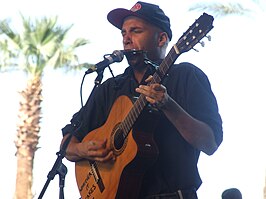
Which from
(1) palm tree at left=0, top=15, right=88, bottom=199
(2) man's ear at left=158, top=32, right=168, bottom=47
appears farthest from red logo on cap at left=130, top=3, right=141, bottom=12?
(1) palm tree at left=0, top=15, right=88, bottom=199

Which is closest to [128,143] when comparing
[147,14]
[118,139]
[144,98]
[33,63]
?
[118,139]

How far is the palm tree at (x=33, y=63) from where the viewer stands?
1769 centimetres

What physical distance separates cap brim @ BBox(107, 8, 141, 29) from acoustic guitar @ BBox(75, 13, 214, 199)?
47 cm

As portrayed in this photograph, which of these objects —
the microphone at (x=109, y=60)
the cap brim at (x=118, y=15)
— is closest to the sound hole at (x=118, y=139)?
the microphone at (x=109, y=60)

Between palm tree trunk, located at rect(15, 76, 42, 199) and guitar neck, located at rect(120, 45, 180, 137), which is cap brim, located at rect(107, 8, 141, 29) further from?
palm tree trunk, located at rect(15, 76, 42, 199)

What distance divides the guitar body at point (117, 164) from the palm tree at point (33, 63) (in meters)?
14.1

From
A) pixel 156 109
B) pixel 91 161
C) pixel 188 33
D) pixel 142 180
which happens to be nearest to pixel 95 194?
pixel 91 161

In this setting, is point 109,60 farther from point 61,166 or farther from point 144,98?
point 61,166

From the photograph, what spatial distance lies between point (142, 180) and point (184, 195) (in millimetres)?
234

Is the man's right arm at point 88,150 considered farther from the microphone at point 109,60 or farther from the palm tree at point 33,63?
the palm tree at point 33,63

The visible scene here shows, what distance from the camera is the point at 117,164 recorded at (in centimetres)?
339

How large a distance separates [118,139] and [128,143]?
133 mm

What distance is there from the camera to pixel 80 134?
3.85 metres

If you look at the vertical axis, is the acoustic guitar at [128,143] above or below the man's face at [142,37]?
below
